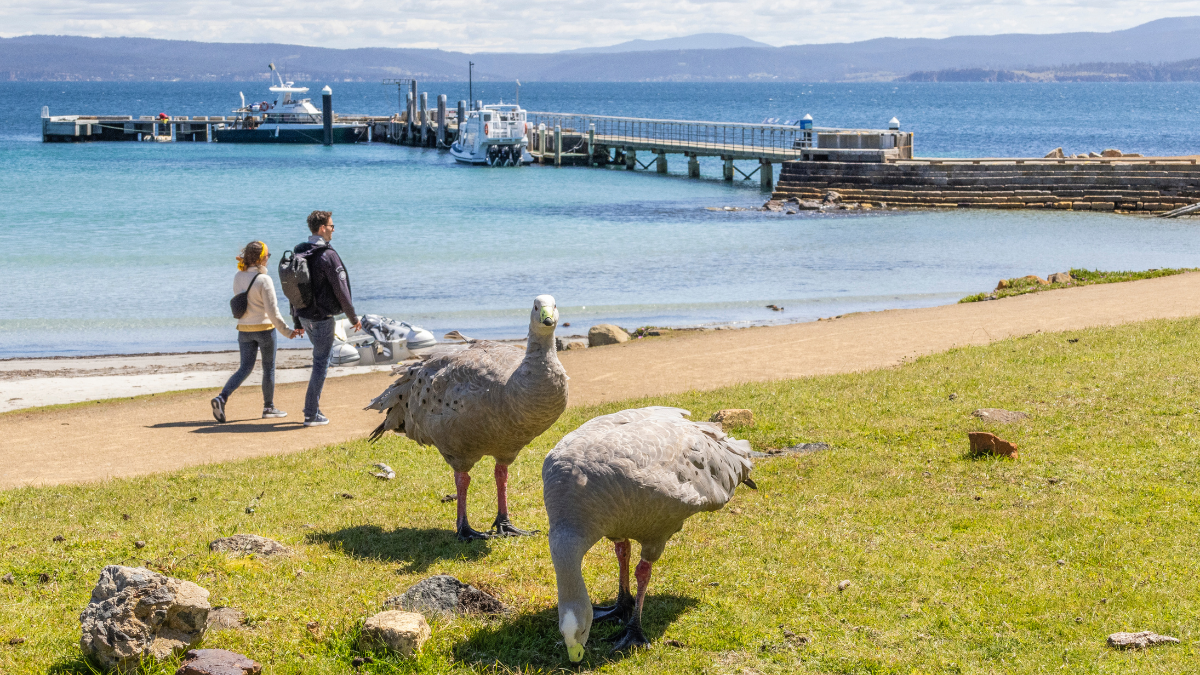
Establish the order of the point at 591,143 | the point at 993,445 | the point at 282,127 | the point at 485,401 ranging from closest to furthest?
the point at 485,401, the point at 993,445, the point at 591,143, the point at 282,127

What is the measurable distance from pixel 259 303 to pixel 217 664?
23.2ft

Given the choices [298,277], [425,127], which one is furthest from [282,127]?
[298,277]

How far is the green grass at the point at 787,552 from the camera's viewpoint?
5.41m

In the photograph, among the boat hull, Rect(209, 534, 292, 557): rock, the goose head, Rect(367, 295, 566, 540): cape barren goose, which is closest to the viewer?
the goose head

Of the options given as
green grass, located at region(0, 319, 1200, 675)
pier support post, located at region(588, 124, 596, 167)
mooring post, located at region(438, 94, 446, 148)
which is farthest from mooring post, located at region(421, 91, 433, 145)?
green grass, located at region(0, 319, 1200, 675)

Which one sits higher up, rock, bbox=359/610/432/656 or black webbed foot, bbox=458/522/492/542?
rock, bbox=359/610/432/656

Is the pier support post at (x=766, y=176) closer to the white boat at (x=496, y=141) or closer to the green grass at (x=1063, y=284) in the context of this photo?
the white boat at (x=496, y=141)

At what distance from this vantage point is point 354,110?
15638 centimetres

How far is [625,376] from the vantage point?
14375 millimetres

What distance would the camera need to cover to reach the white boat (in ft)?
215

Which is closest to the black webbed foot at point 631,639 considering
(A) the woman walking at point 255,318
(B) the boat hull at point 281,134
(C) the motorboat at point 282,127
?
(A) the woman walking at point 255,318

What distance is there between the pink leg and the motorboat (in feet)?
Result: 264

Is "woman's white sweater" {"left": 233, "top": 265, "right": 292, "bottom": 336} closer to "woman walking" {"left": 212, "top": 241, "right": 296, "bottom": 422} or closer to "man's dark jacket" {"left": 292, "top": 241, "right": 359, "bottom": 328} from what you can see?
"woman walking" {"left": 212, "top": 241, "right": 296, "bottom": 422}

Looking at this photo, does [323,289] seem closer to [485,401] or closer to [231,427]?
[231,427]
